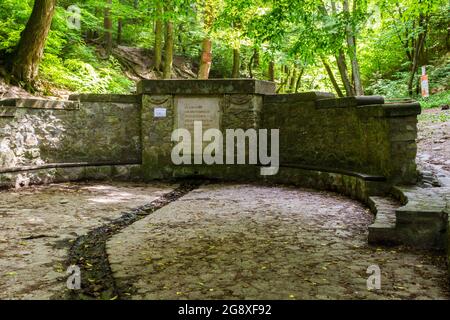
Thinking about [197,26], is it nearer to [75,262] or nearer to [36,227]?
[36,227]

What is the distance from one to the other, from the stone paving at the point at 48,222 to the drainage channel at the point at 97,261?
0.33 ft

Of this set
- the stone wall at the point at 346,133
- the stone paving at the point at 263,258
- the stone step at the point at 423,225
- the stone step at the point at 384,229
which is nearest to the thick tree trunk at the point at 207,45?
the stone wall at the point at 346,133

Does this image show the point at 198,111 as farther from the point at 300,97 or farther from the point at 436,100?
the point at 436,100

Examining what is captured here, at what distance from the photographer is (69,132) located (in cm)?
791

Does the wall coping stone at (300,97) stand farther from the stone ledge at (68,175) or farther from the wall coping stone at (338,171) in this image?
the stone ledge at (68,175)

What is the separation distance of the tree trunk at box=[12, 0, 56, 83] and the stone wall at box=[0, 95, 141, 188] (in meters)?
2.03

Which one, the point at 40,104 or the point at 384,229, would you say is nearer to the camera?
the point at 384,229

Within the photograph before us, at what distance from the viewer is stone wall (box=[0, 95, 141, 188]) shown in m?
7.00

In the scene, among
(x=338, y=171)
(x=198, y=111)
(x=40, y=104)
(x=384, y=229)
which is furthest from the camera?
(x=198, y=111)

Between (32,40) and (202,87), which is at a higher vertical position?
(32,40)

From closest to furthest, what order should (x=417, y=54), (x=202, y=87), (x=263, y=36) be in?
(x=263, y=36) < (x=202, y=87) < (x=417, y=54)

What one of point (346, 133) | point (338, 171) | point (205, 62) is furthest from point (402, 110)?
point (205, 62)

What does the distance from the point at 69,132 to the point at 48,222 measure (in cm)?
364
